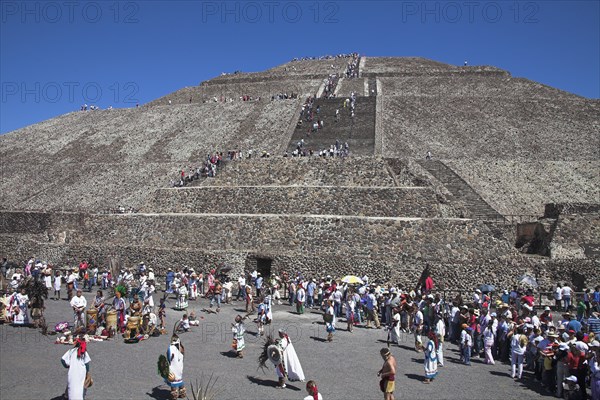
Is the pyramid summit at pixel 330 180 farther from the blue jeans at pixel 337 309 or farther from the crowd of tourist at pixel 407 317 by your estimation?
the blue jeans at pixel 337 309

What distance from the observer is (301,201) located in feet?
75.5

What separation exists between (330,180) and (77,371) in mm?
18344

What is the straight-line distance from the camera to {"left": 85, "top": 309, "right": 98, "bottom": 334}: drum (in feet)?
40.2

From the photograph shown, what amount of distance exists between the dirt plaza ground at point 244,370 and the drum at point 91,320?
18.5 inches

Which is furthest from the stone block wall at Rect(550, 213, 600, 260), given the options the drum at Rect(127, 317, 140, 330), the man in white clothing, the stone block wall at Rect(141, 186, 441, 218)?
the man in white clothing

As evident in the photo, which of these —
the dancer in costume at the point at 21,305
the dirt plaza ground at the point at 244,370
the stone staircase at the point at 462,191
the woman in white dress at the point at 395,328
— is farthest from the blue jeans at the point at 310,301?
the stone staircase at the point at 462,191

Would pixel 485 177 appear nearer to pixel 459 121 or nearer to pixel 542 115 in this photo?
pixel 459 121

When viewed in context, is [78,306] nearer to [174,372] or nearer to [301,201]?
[174,372]

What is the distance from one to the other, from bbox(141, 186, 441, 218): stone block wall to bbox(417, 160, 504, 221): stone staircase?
313 centimetres

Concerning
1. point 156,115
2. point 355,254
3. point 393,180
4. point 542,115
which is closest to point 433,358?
point 355,254

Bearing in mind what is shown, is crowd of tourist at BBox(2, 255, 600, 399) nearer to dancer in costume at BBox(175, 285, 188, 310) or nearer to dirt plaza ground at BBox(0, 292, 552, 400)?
dancer in costume at BBox(175, 285, 188, 310)

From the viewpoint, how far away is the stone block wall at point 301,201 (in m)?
22.2

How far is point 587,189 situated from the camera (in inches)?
1092

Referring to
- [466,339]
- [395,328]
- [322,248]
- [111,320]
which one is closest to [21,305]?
[111,320]
